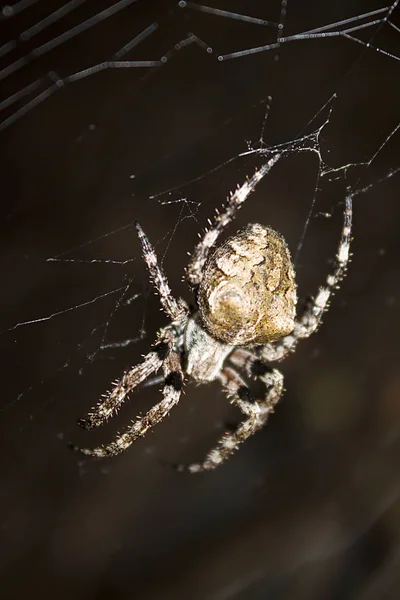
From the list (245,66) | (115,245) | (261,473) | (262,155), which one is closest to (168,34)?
(245,66)

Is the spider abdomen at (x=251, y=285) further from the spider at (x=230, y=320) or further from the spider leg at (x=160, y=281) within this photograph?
the spider leg at (x=160, y=281)

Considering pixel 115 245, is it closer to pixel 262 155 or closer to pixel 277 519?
pixel 262 155

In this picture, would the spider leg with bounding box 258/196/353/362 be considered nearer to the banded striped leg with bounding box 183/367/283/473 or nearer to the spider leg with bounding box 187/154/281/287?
the banded striped leg with bounding box 183/367/283/473

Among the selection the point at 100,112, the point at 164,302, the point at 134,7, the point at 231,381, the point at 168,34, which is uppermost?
the point at 134,7

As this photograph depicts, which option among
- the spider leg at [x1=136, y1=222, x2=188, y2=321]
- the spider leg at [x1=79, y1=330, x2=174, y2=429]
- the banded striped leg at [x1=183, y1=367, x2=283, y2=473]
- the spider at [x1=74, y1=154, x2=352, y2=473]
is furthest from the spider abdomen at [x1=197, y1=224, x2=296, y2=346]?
the banded striped leg at [x1=183, y1=367, x2=283, y2=473]

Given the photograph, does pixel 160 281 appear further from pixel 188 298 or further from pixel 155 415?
pixel 188 298

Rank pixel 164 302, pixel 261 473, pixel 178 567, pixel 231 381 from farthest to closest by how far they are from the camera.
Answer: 1. pixel 261 473
2. pixel 178 567
3. pixel 231 381
4. pixel 164 302

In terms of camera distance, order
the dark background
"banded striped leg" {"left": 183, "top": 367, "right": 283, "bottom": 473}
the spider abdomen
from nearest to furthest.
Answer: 1. the spider abdomen
2. "banded striped leg" {"left": 183, "top": 367, "right": 283, "bottom": 473}
3. the dark background

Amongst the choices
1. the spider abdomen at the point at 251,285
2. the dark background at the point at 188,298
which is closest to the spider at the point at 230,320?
the spider abdomen at the point at 251,285
